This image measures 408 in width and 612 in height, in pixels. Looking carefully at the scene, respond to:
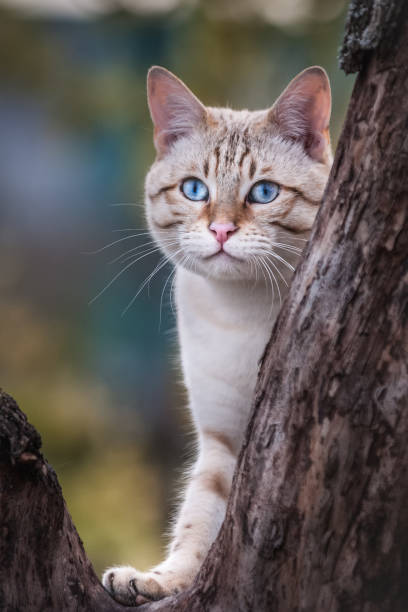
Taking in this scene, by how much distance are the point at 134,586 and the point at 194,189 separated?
0.83 m

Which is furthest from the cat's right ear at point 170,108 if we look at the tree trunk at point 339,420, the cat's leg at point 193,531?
the tree trunk at point 339,420

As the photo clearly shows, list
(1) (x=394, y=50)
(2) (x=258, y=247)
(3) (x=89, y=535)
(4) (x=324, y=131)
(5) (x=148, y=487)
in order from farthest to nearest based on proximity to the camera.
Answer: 1. (5) (x=148, y=487)
2. (3) (x=89, y=535)
3. (4) (x=324, y=131)
4. (2) (x=258, y=247)
5. (1) (x=394, y=50)

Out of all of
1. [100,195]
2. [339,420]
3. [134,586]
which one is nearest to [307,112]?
[339,420]

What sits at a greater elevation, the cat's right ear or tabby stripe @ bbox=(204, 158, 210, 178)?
the cat's right ear

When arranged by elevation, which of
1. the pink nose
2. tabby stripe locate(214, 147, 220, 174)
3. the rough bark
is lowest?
the rough bark

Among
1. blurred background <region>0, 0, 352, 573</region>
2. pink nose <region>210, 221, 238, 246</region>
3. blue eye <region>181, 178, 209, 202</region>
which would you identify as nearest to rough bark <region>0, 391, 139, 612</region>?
pink nose <region>210, 221, 238, 246</region>

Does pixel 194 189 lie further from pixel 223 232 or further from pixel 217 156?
pixel 223 232

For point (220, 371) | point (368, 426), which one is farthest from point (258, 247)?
point (368, 426)

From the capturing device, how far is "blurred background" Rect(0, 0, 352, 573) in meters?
3.99

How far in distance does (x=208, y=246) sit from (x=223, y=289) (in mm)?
176

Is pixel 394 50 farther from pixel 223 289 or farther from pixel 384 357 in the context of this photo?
pixel 223 289

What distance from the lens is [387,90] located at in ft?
2.96

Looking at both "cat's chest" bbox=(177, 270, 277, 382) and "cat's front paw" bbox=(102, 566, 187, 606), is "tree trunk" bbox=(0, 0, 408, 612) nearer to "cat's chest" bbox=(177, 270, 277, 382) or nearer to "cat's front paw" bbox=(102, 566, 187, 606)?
"cat's front paw" bbox=(102, 566, 187, 606)

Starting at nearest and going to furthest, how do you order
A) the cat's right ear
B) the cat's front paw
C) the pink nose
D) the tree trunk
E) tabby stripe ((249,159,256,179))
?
1. the tree trunk
2. the cat's front paw
3. the pink nose
4. tabby stripe ((249,159,256,179))
5. the cat's right ear
